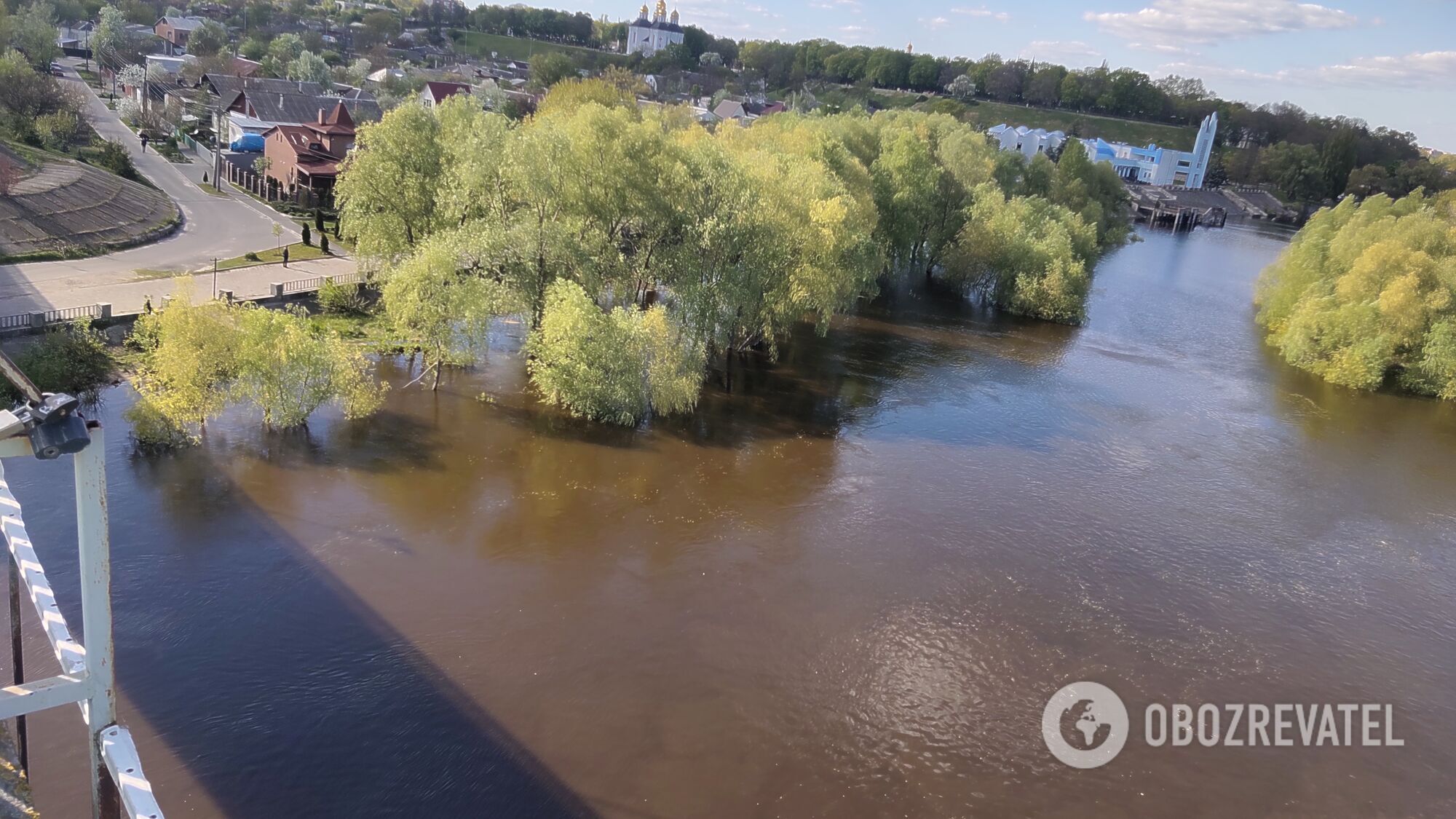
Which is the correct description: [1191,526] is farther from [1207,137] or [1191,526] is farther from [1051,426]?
[1207,137]

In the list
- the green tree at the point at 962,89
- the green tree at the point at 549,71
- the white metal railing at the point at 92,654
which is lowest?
the white metal railing at the point at 92,654

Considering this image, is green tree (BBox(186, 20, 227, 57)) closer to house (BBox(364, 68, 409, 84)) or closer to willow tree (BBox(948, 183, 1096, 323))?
house (BBox(364, 68, 409, 84))

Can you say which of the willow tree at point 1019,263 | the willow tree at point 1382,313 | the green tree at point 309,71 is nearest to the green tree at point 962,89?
the green tree at point 309,71

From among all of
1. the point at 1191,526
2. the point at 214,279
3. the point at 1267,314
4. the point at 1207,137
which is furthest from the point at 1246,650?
the point at 1207,137

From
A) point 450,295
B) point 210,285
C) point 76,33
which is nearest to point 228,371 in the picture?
point 450,295

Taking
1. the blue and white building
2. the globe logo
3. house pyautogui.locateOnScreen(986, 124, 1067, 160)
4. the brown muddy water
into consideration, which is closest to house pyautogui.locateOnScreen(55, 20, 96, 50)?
the brown muddy water

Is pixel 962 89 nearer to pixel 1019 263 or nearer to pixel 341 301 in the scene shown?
pixel 1019 263

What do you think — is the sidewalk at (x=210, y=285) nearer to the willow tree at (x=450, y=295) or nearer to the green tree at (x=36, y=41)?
the willow tree at (x=450, y=295)
